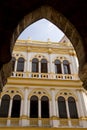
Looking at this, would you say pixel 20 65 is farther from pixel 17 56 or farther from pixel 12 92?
pixel 12 92

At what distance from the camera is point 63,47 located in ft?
56.3

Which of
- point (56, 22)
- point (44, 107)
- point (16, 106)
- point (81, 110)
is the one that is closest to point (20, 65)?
point (16, 106)

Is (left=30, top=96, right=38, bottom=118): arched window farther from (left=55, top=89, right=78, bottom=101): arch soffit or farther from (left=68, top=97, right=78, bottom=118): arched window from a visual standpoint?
(left=68, top=97, right=78, bottom=118): arched window

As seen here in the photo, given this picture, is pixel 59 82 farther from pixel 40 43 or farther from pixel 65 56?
pixel 40 43

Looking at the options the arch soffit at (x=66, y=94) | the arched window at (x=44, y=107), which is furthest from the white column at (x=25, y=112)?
the arch soffit at (x=66, y=94)

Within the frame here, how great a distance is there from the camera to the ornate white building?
39.5ft

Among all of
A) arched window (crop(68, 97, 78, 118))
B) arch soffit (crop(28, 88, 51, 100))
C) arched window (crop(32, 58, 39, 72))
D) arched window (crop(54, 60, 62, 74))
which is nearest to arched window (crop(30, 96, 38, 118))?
arch soffit (crop(28, 88, 51, 100))

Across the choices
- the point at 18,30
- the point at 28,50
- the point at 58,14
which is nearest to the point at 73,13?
the point at 58,14

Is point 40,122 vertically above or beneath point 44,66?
beneath

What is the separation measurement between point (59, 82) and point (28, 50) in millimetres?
4475

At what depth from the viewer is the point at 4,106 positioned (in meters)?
12.5

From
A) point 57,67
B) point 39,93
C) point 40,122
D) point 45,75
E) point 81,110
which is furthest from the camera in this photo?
→ point 57,67

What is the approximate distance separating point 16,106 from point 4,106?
2.80 ft

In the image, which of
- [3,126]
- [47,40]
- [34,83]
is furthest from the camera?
[47,40]
